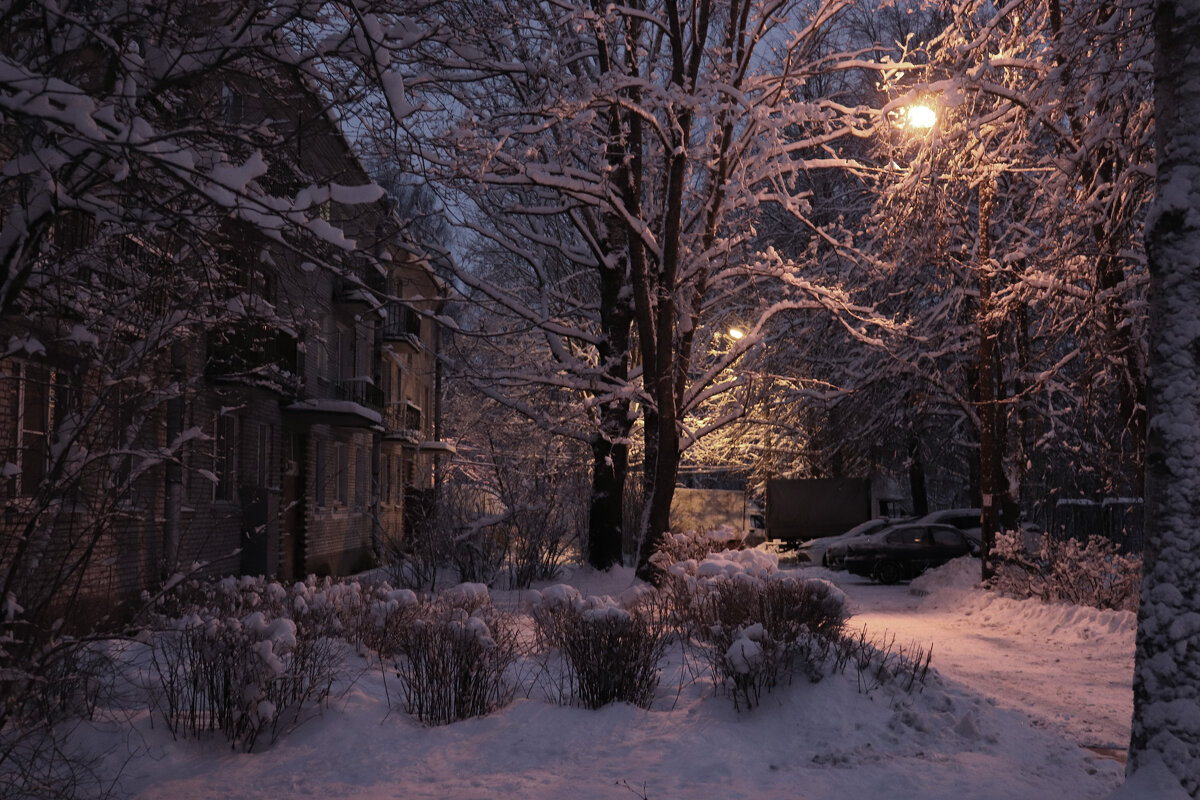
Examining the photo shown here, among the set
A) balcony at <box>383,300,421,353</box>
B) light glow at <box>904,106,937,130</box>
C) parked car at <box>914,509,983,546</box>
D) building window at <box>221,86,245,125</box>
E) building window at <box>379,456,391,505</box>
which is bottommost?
parked car at <box>914,509,983,546</box>

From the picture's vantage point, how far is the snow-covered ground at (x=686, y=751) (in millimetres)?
6586

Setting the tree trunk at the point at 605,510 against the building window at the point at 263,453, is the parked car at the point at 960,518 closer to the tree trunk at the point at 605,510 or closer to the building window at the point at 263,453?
the tree trunk at the point at 605,510

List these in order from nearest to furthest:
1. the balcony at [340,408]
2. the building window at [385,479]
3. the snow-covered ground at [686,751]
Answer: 1. the snow-covered ground at [686,751]
2. the balcony at [340,408]
3. the building window at [385,479]

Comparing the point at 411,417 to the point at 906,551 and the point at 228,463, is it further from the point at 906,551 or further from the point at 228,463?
the point at 906,551

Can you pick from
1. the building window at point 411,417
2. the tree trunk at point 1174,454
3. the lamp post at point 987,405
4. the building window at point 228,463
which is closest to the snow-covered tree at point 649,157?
the lamp post at point 987,405

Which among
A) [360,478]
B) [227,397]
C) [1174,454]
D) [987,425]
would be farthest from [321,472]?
[1174,454]

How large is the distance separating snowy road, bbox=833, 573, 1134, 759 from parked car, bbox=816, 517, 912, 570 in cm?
809

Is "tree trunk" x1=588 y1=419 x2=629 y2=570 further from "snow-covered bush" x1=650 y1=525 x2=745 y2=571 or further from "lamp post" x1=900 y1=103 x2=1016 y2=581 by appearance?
"lamp post" x1=900 y1=103 x2=1016 y2=581

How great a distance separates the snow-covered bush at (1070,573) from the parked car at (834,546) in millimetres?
10137

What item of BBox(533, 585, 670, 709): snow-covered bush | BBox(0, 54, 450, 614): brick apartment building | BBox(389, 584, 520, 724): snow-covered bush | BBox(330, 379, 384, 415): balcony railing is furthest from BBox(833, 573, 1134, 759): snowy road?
BBox(330, 379, 384, 415): balcony railing

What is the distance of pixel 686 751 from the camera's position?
287 inches

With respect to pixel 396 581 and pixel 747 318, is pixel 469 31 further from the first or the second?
pixel 747 318

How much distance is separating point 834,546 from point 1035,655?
15571 millimetres

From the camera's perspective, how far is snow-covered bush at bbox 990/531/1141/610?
15.1m
